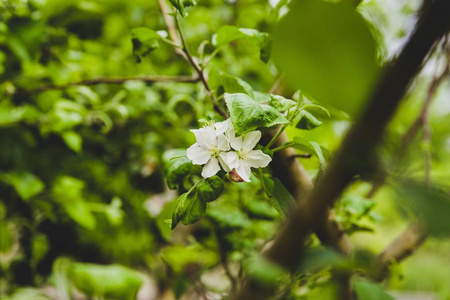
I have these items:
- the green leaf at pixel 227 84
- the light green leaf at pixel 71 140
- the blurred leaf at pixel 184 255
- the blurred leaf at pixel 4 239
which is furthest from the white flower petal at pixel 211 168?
the blurred leaf at pixel 4 239

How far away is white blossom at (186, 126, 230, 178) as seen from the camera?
1.33ft

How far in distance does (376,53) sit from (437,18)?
48 mm

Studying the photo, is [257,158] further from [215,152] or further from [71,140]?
[71,140]

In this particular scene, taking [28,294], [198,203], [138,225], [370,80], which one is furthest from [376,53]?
[138,225]

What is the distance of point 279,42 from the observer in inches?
7.4

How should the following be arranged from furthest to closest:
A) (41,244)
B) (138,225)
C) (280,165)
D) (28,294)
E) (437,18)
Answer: (138,225) → (41,244) → (28,294) → (280,165) → (437,18)

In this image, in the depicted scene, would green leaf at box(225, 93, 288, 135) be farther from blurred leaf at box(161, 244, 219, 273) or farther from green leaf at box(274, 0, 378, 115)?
blurred leaf at box(161, 244, 219, 273)

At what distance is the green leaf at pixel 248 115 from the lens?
37 centimetres

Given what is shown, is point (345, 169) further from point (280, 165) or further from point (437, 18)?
point (280, 165)

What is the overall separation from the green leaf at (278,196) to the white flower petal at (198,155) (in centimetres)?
7

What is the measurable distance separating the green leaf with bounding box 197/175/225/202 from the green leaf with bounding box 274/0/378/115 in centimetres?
21

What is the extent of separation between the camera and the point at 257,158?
409mm

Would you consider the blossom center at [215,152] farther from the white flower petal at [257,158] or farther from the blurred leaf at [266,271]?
the blurred leaf at [266,271]

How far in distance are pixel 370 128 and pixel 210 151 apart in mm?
287
